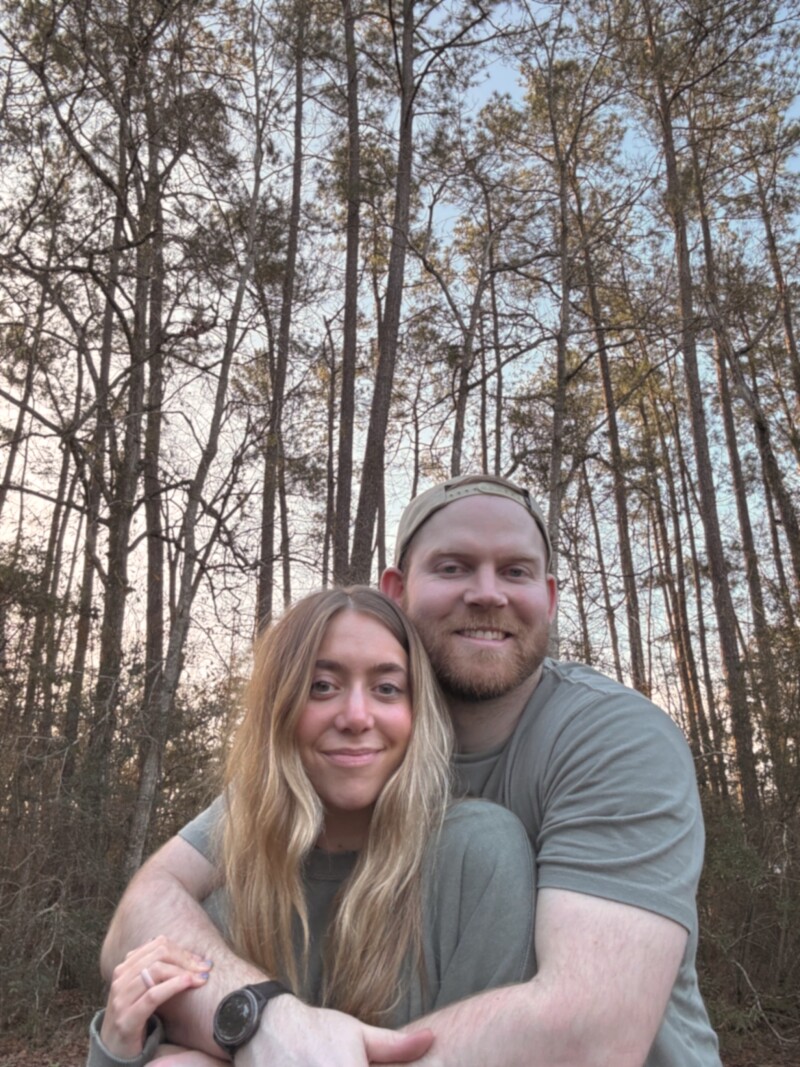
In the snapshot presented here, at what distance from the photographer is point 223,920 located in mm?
2158

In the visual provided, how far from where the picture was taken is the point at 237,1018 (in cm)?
174

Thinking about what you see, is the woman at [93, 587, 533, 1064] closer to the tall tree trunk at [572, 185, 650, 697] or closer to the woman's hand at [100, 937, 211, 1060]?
the woman's hand at [100, 937, 211, 1060]

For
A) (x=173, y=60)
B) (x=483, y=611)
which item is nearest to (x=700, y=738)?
(x=483, y=611)

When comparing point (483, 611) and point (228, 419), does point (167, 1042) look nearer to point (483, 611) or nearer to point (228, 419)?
point (483, 611)

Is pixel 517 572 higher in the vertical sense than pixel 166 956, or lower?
higher

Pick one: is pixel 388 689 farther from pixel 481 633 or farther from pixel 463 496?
pixel 463 496

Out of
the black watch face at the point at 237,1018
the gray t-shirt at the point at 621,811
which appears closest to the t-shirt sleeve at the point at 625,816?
the gray t-shirt at the point at 621,811

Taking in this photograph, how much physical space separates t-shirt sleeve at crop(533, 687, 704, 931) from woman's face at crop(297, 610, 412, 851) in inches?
14.8

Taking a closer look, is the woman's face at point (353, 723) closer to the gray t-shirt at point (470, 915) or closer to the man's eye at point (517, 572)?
the gray t-shirt at point (470, 915)

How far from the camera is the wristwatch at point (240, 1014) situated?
1.72 metres

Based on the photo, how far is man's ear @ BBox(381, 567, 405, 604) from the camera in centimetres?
279

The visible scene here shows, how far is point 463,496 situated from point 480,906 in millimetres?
1181

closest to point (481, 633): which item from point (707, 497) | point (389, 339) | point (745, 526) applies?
point (389, 339)

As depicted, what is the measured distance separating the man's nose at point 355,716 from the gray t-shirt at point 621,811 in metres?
0.41
